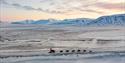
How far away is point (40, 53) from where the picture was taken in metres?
14.5

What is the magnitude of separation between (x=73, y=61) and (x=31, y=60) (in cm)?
168

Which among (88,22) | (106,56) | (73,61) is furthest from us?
(88,22)

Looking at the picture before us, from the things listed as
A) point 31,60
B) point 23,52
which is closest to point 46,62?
point 31,60

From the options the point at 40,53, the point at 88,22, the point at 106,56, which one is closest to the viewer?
the point at 106,56

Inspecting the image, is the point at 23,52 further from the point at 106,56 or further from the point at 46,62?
the point at 106,56

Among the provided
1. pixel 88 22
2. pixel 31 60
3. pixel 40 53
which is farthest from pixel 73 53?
pixel 88 22

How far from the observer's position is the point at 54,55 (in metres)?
13.9

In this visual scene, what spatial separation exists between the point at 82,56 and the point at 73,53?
0.90 metres

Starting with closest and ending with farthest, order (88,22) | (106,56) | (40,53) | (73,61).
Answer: (73,61) < (106,56) < (40,53) < (88,22)

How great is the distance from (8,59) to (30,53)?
1863 mm

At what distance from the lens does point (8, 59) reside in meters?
12.9

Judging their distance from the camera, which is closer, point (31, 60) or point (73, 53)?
point (31, 60)

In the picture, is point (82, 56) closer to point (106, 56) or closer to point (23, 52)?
point (106, 56)

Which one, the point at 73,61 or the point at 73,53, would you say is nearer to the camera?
the point at 73,61
